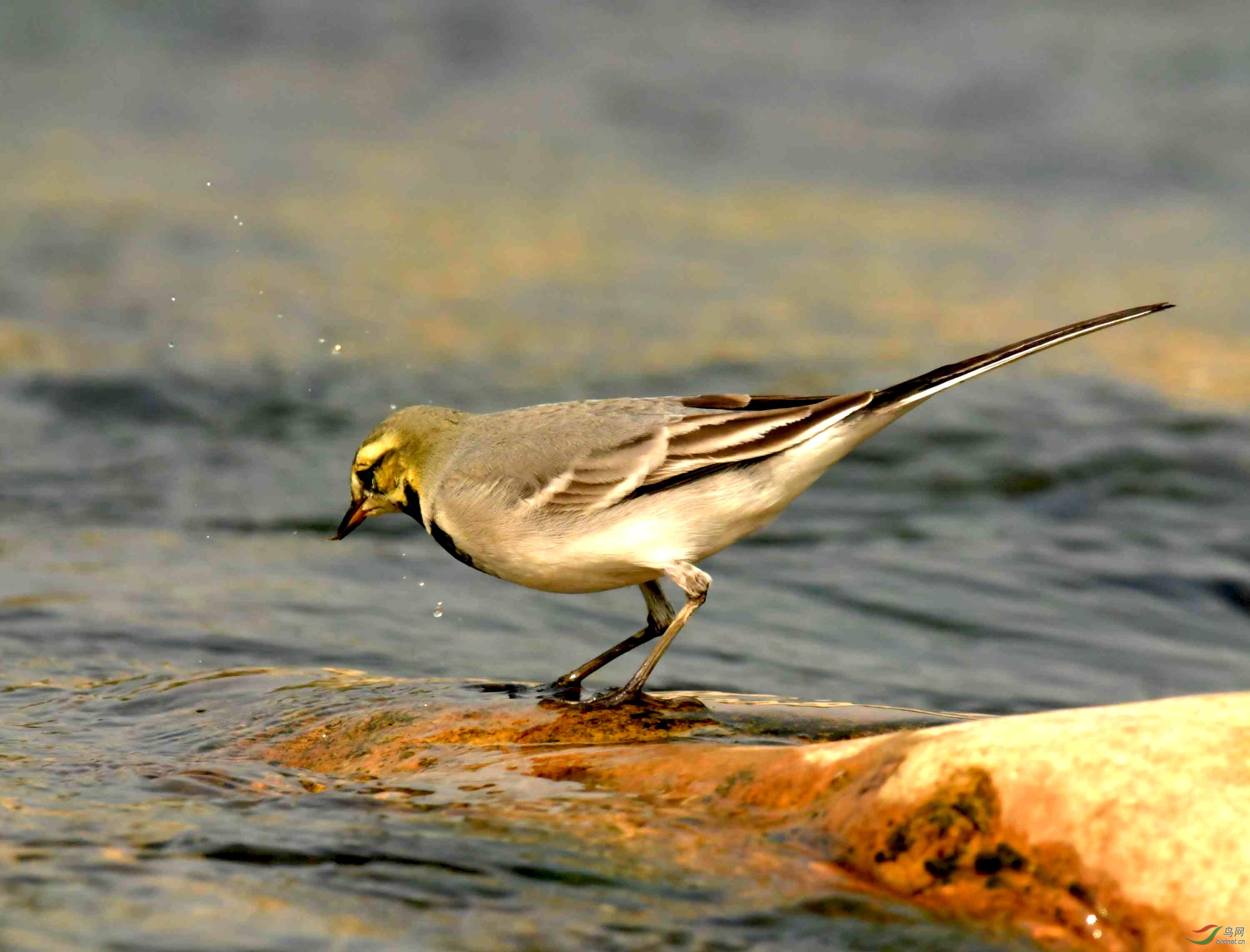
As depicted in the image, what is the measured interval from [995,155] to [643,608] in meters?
12.0

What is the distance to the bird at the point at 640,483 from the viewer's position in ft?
20.1

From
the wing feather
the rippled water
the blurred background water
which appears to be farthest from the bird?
the blurred background water

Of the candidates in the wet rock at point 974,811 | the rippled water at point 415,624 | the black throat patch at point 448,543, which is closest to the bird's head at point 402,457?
the black throat patch at point 448,543

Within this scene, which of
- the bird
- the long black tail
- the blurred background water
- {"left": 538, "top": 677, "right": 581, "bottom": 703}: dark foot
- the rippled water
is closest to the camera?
the rippled water

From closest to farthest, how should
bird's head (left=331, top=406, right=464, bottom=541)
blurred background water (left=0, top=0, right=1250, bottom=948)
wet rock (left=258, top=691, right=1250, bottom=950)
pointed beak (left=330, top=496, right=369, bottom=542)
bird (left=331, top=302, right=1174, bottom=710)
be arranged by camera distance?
wet rock (left=258, top=691, right=1250, bottom=950)
blurred background water (left=0, top=0, right=1250, bottom=948)
bird (left=331, top=302, right=1174, bottom=710)
bird's head (left=331, top=406, right=464, bottom=541)
pointed beak (left=330, top=496, right=369, bottom=542)

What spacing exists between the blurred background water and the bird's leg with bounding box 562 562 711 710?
1256 millimetres

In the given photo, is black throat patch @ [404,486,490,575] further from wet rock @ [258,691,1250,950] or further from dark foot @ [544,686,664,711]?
wet rock @ [258,691,1250,950]

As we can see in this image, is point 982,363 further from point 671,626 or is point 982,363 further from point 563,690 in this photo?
point 563,690

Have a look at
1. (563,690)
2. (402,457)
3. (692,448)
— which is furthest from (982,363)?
A: (402,457)

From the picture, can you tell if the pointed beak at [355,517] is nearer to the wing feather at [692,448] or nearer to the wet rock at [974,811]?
the wing feather at [692,448]

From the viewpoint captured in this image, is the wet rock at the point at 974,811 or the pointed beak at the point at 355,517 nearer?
the wet rock at the point at 974,811

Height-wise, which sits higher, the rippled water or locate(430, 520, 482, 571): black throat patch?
locate(430, 520, 482, 571): black throat patch

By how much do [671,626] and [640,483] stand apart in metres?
0.64

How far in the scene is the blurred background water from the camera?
17.6 ft
